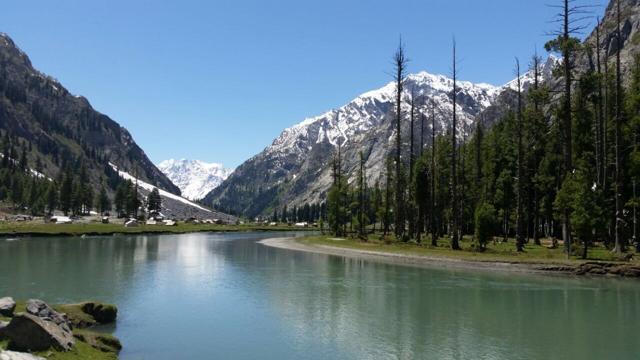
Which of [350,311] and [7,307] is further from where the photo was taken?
[350,311]

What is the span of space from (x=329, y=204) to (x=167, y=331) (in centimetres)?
9127

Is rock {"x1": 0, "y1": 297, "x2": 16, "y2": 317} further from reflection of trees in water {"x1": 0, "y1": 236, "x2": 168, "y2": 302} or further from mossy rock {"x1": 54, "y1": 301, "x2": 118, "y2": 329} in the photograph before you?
reflection of trees in water {"x1": 0, "y1": 236, "x2": 168, "y2": 302}

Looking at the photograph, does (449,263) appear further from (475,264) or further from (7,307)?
(7,307)

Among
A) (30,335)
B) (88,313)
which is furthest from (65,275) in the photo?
(30,335)

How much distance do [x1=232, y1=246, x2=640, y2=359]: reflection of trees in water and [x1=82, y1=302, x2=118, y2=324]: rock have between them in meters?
9.27

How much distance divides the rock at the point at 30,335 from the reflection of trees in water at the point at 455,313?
428 inches

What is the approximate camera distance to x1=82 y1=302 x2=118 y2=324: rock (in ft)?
87.7

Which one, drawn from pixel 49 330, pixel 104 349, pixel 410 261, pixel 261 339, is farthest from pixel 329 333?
pixel 410 261

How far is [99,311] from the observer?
26969 millimetres

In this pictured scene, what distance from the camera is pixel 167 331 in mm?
25891

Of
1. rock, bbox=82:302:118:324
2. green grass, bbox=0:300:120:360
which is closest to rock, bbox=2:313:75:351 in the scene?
green grass, bbox=0:300:120:360

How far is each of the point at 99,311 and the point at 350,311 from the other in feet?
46.1

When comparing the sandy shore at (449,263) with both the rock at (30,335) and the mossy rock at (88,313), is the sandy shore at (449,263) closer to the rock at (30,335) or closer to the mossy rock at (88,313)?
the mossy rock at (88,313)

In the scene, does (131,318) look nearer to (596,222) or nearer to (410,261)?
(410,261)
